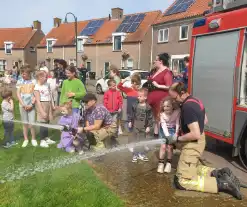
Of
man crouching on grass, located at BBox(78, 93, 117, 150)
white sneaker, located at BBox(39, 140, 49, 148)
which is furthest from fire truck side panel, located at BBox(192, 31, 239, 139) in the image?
white sneaker, located at BBox(39, 140, 49, 148)

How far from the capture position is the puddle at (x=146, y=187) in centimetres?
401

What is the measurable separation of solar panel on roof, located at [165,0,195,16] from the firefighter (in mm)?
24698

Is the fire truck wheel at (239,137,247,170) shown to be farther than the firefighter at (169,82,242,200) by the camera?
Yes

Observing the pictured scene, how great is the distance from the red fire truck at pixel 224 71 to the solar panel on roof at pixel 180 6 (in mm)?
22138

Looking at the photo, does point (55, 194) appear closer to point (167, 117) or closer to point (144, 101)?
point (167, 117)

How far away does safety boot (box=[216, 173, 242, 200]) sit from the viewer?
4.12 m

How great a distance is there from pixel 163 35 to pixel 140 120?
24.3 m

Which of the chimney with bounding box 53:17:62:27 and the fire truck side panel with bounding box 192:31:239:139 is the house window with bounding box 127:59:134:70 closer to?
the chimney with bounding box 53:17:62:27

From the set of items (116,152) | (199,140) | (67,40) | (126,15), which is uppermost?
(126,15)

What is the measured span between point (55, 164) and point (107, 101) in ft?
6.97

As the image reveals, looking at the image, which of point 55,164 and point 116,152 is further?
point 116,152

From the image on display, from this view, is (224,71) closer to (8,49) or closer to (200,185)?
(200,185)

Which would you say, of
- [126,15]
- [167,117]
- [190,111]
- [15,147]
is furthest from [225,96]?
[126,15]

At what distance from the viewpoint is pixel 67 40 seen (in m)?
41.0
